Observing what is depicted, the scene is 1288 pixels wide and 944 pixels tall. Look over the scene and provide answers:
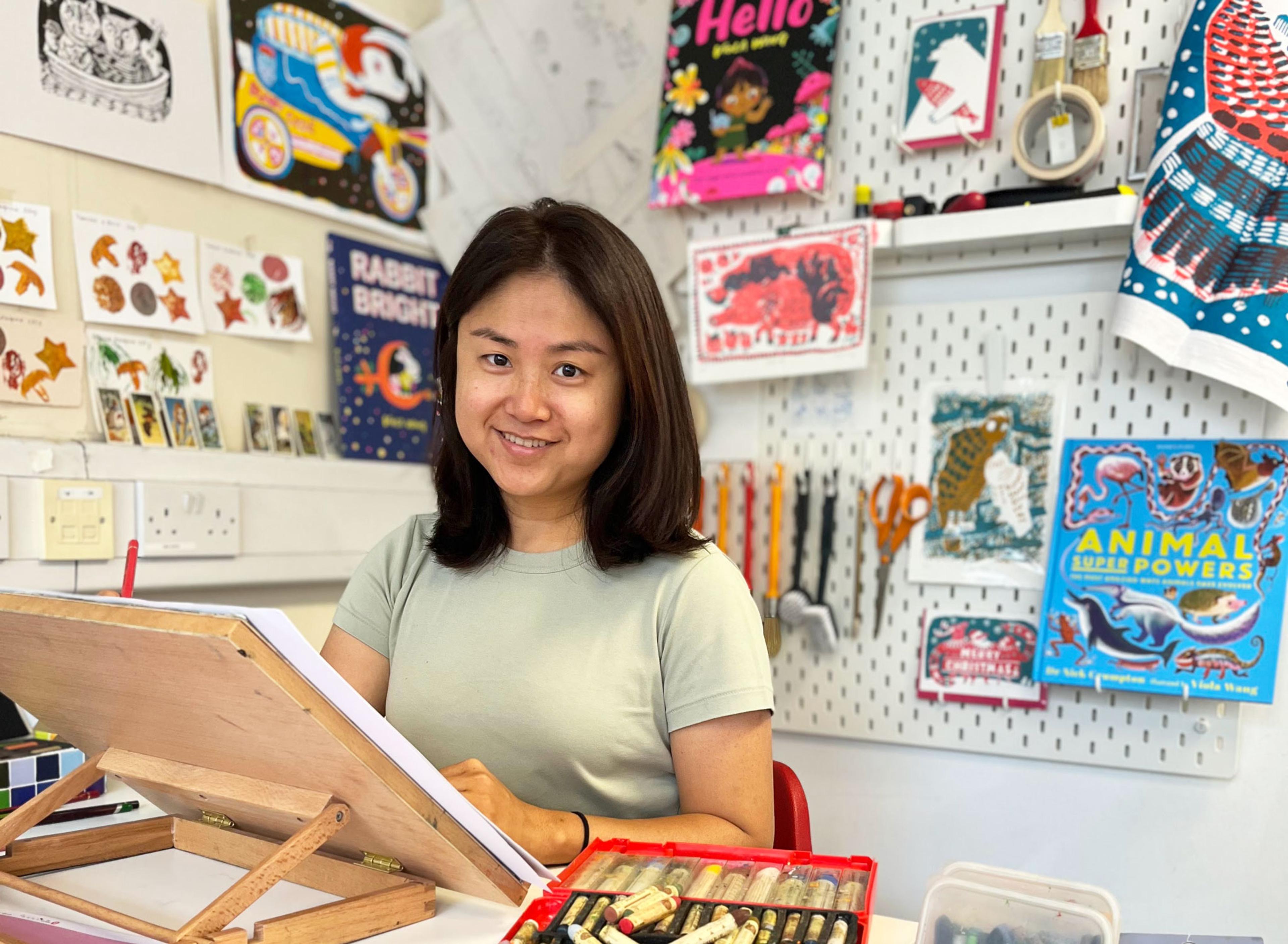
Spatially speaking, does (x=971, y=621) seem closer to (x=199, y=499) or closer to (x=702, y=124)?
(x=702, y=124)

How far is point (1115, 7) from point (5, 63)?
1.62 meters

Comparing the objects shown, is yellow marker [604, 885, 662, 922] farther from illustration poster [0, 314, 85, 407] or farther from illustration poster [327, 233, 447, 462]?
illustration poster [327, 233, 447, 462]

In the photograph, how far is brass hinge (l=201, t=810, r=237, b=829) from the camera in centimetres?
100

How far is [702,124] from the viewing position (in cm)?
184

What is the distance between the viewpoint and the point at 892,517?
1715 millimetres

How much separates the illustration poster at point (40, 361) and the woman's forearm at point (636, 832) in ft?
3.36

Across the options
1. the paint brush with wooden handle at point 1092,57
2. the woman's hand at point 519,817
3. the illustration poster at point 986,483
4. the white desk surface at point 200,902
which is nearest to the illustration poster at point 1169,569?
the illustration poster at point 986,483

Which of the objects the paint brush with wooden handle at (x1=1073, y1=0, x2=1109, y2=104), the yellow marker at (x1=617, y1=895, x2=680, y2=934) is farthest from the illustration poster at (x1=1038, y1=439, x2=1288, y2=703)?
the yellow marker at (x1=617, y1=895, x2=680, y2=934)

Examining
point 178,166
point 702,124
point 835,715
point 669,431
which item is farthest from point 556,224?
point 835,715

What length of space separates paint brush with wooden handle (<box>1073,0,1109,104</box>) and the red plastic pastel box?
49.1 inches

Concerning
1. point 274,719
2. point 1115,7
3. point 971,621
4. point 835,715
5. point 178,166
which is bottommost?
point 835,715

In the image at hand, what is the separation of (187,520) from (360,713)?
3.43 feet

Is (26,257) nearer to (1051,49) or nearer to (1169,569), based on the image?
(1051,49)

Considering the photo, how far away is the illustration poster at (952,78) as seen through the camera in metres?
1.63
